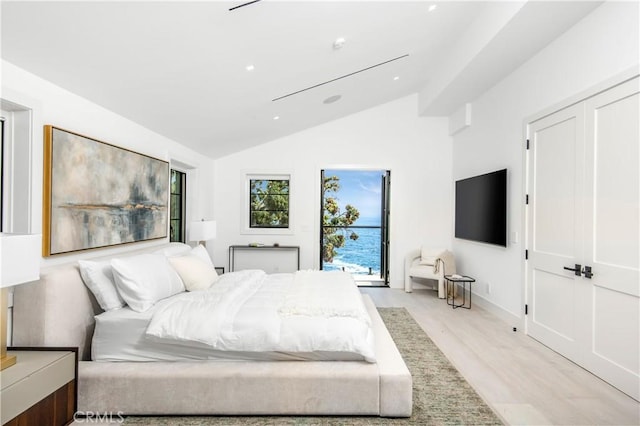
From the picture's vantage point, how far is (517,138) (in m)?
4.05

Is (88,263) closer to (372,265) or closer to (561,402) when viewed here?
(561,402)

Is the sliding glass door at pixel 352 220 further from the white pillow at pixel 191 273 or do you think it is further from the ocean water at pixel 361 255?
the white pillow at pixel 191 273

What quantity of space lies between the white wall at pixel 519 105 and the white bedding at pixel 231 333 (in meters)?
2.65

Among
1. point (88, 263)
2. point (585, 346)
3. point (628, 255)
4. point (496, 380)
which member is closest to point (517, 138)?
point (628, 255)

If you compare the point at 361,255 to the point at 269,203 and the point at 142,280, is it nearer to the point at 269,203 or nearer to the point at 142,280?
the point at 269,203

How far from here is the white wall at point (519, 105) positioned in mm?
2676

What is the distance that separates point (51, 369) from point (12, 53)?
1.80 m

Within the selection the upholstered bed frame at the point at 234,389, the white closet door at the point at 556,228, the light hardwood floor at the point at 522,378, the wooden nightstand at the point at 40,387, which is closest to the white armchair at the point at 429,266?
the light hardwood floor at the point at 522,378

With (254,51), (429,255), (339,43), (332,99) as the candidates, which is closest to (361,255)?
(429,255)

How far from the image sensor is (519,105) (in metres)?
4.00

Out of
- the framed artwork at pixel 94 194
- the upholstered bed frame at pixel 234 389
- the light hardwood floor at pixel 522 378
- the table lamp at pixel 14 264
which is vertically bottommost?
the light hardwood floor at pixel 522 378

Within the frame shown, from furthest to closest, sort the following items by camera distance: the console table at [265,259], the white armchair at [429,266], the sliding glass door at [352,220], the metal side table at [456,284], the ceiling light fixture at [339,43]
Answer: the sliding glass door at [352,220], the console table at [265,259], the white armchair at [429,266], the metal side table at [456,284], the ceiling light fixture at [339,43]

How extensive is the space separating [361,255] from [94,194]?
21.1ft

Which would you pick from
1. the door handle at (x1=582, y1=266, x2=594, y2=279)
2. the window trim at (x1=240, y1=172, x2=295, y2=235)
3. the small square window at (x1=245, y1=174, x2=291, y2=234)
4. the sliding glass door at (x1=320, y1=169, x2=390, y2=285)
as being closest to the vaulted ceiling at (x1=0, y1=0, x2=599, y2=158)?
the window trim at (x1=240, y1=172, x2=295, y2=235)
